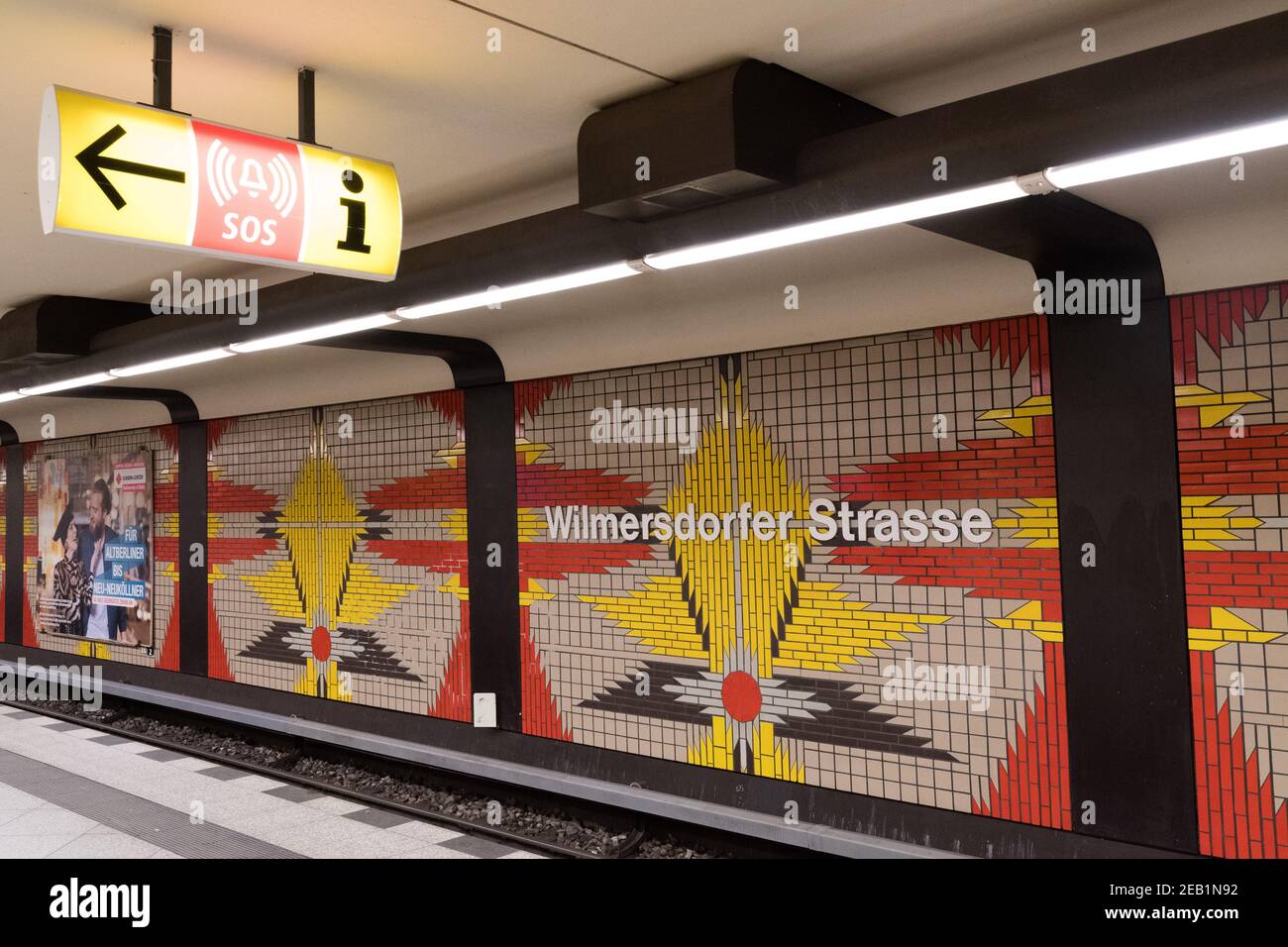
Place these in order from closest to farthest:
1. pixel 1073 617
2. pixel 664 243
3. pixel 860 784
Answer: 1. pixel 664 243
2. pixel 1073 617
3. pixel 860 784

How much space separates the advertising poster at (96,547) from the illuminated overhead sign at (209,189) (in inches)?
308

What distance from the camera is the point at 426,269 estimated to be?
4.17 meters

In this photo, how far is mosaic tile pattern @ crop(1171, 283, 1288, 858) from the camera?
143 inches

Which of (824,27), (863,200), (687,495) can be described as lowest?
(687,495)

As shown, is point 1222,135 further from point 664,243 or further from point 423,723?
point 423,723

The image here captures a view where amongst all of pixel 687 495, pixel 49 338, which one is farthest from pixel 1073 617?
pixel 49 338

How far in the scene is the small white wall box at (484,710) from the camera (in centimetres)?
650

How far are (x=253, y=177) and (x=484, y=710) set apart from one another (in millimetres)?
4465

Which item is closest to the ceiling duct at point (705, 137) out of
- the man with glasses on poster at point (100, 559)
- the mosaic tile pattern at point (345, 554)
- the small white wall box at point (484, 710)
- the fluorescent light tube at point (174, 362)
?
the fluorescent light tube at point (174, 362)

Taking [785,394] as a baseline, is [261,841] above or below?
below

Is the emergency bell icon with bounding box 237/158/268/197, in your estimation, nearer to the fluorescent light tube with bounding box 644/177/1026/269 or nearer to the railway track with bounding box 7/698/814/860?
the fluorescent light tube with bounding box 644/177/1026/269

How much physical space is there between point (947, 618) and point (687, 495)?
162 cm

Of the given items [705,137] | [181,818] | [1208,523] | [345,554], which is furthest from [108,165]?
[345,554]

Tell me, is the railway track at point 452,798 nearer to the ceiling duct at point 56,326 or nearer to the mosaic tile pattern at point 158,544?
the mosaic tile pattern at point 158,544
